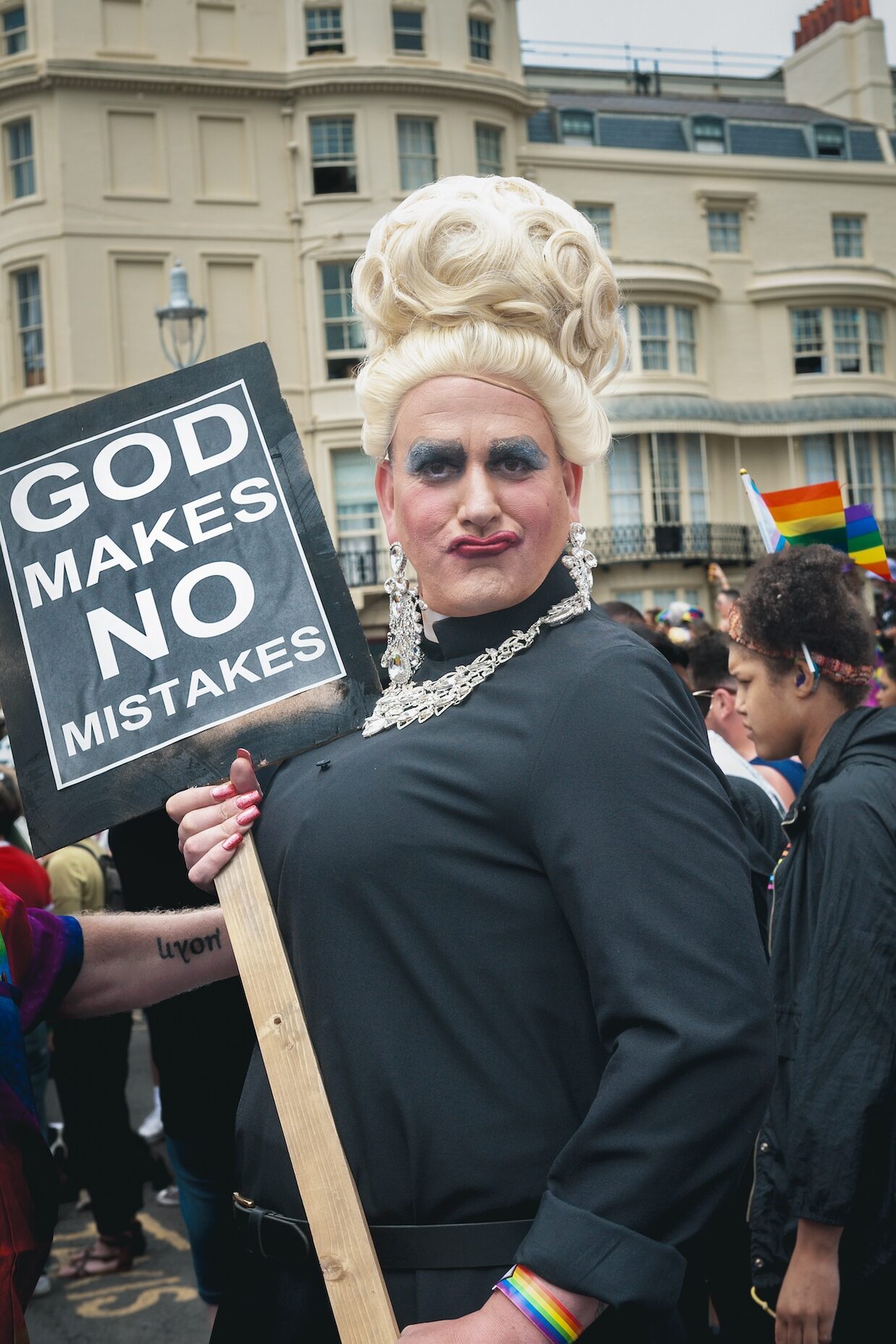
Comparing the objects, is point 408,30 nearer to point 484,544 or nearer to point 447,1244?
point 484,544

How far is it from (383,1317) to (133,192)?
26.4 metres

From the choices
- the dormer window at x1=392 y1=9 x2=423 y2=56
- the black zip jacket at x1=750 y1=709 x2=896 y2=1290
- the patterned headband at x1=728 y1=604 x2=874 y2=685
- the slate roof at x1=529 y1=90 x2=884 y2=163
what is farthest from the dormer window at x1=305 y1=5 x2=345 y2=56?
the black zip jacket at x1=750 y1=709 x2=896 y2=1290

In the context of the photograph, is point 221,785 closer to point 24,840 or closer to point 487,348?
point 487,348

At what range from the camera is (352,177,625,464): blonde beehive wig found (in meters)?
2.03

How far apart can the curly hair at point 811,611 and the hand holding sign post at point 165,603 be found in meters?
1.61

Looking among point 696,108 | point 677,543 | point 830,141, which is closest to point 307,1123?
point 677,543

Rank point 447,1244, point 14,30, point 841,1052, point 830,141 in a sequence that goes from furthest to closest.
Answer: point 830,141 < point 14,30 < point 841,1052 < point 447,1244

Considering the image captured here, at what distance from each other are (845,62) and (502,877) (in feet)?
129

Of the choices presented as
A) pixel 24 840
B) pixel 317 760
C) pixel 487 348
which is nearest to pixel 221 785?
A: pixel 317 760

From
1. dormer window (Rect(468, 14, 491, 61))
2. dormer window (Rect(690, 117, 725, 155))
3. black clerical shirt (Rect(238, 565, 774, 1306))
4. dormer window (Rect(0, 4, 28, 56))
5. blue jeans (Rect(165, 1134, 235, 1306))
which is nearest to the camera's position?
black clerical shirt (Rect(238, 565, 774, 1306))

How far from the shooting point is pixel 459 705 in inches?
77.8

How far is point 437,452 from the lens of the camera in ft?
6.70

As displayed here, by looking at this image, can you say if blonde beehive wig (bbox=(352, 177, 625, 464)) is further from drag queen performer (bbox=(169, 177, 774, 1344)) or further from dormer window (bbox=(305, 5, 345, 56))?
dormer window (bbox=(305, 5, 345, 56))

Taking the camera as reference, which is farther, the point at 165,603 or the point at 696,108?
the point at 696,108
